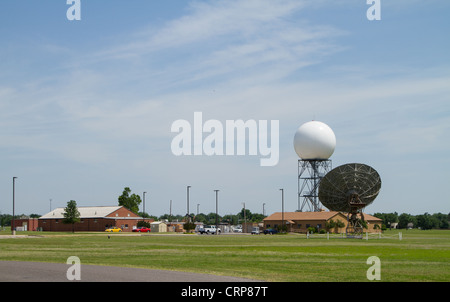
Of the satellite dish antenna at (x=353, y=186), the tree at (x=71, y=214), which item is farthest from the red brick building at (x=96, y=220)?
the satellite dish antenna at (x=353, y=186)

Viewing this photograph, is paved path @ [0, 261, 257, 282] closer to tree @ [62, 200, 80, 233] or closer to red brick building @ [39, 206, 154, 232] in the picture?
tree @ [62, 200, 80, 233]

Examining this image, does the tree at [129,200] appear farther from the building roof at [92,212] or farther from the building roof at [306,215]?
the building roof at [306,215]

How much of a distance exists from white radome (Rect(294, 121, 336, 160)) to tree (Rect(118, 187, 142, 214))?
2001 inches

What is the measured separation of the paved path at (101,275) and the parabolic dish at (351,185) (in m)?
60.0

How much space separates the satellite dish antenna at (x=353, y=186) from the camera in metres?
77.5

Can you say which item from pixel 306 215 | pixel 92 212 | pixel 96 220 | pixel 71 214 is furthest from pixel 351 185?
pixel 92 212

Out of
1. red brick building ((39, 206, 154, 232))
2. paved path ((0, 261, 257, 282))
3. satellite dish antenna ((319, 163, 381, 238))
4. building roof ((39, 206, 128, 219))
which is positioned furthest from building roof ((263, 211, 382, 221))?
paved path ((0, 261, 257, 282))

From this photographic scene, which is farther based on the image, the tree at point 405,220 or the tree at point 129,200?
the tree at point 405,220

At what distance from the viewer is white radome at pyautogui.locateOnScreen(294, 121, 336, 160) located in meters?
114

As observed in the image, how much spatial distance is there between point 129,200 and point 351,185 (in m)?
79.3

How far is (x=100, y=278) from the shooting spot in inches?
740

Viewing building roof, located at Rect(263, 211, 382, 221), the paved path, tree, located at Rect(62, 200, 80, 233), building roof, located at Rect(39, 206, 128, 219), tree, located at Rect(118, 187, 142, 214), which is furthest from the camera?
tree, located at Rect(118, 187, 142, 214)
